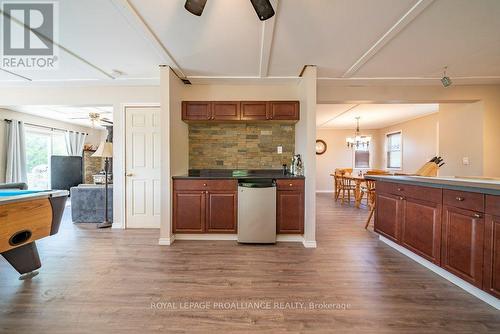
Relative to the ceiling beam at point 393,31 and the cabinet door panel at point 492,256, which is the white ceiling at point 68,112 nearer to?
the ceiling beam at point 393,31

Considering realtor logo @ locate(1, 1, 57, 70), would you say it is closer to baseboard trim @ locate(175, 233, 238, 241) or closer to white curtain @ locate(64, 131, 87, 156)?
baseboard trim @ locate(175, 233, 238, 241)

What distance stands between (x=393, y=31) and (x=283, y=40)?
1.10m

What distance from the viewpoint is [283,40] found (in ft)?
7.69

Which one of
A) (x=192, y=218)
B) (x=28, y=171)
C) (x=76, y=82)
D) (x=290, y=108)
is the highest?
(x=76, y=82)

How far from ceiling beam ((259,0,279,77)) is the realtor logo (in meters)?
1.87

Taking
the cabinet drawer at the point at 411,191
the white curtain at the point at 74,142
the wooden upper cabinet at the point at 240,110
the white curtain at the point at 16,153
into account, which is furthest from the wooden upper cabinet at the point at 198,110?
the white curtain at the point at 74,142

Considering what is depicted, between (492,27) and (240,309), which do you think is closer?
(240,309)

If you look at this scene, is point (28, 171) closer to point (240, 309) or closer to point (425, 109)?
point (240, 309)

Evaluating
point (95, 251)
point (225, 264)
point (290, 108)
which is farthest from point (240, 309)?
point (290, 108)

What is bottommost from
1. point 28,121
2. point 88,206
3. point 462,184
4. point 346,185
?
point 88,206

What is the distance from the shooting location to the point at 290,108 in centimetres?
336

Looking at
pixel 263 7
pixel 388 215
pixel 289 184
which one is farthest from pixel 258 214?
pixel 263 7

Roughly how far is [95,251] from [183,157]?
1727mm

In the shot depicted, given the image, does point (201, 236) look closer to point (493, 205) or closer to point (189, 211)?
point (189, 211)
